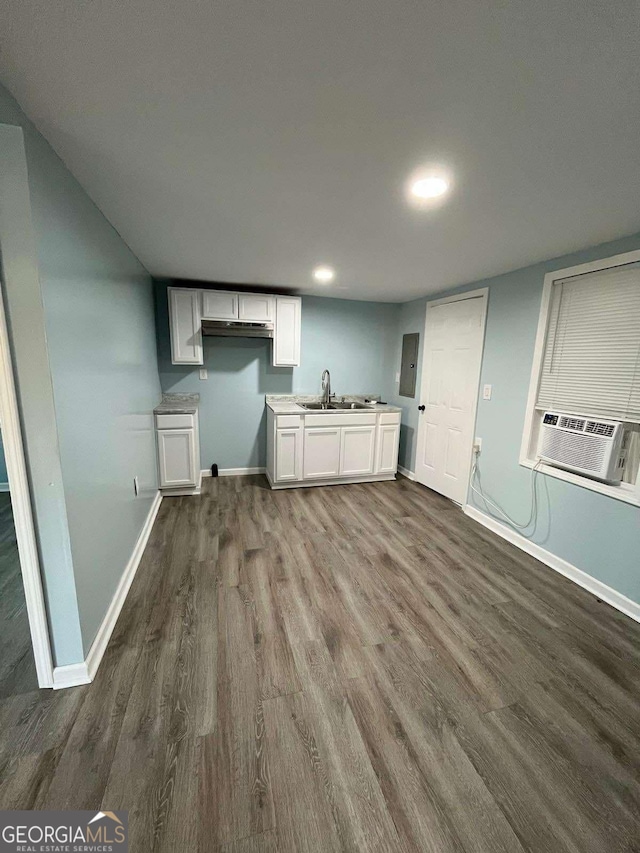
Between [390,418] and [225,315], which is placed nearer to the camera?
[225,315]

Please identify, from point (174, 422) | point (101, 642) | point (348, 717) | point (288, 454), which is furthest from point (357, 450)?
point (101, 642)

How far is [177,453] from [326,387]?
1984mm

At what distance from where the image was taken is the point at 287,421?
3658 millimetres

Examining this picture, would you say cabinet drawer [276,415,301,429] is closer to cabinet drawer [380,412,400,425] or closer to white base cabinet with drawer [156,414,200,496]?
white base cabinet with drawer [156,414,200,496]

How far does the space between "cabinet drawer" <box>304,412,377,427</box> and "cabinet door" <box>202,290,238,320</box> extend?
4.63ft

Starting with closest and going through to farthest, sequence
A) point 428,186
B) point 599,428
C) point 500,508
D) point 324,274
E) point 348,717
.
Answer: point 348,717, point 428,186, point 599,428, point 500,508, point 324,274

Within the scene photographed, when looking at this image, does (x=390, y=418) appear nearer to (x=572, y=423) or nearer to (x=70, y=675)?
(x=572, y=423)

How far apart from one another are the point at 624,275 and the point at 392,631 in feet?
8.49

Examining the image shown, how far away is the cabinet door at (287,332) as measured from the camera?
148 inches

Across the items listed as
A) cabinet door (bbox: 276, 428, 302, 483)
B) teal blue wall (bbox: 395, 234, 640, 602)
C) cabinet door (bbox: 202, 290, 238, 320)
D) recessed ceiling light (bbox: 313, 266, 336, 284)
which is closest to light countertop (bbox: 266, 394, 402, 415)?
cabinet door (bbox: 276, 428, 302, 483)

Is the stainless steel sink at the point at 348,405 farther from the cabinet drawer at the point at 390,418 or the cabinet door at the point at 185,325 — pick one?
the cabinet door at the point at 185,325

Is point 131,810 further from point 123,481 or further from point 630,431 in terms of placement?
point 630,431

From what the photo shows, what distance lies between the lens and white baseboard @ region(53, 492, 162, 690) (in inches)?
57.4

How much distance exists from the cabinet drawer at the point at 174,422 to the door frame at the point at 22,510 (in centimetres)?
209
